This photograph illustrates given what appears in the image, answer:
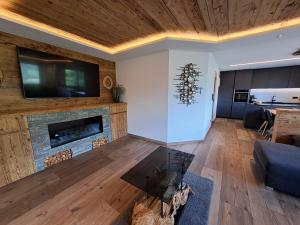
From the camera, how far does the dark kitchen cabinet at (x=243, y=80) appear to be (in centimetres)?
544

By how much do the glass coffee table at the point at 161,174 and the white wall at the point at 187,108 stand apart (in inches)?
50.4

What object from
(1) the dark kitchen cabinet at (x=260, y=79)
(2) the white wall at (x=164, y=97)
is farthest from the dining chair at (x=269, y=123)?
(1) the dark kitchen cabinet at (x=260, y=79)

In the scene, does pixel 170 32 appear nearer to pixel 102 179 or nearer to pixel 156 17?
pixel 156 17

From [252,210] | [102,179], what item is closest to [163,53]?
[102,179]

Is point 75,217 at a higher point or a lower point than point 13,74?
lower

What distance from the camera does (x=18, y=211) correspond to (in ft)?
4.94

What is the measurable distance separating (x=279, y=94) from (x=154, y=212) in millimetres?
6809

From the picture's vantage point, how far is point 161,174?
1.51 meters

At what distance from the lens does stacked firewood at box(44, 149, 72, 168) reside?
2312 millimetres

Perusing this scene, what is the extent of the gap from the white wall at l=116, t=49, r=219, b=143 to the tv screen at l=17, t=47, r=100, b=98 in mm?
1020

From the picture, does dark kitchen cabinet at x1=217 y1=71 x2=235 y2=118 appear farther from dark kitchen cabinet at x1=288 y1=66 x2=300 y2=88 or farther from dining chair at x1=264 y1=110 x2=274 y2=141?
dining chair at x1=264 y1=110 x2=274 y2=141

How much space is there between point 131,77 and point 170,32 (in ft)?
5.26

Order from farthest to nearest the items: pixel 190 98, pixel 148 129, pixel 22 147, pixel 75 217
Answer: pixel 148 129, pixel 190 98, pixel 22 147, pixel 75 217

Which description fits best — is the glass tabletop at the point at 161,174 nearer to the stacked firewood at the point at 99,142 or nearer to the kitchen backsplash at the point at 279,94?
the stacked firewood at the point at 99,142
